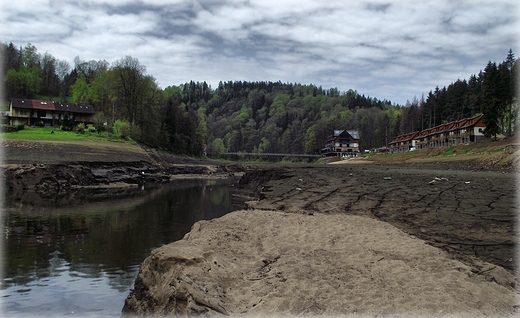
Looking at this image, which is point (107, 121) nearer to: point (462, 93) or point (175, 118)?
point (175, 118)

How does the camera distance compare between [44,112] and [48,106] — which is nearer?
[44,112]

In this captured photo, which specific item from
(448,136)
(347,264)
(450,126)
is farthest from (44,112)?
(347,264)

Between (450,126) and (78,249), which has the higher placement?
(450,126)

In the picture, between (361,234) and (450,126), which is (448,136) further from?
(361,234)

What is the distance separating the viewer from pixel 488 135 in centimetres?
5503

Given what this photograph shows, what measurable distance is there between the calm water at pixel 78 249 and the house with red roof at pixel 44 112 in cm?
6057

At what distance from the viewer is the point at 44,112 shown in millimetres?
80312

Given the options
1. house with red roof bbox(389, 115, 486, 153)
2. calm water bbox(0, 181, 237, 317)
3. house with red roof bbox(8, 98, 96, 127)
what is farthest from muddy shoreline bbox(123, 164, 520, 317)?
house with red roof bbox(8, 98, 96, 127)

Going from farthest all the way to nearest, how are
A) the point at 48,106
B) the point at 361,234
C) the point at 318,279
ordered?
the point at 48,106, the point at 361,234, the point at 318,279

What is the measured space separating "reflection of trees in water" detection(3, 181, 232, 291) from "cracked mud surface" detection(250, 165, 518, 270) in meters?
5.53

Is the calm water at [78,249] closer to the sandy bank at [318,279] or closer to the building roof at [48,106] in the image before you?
the sandy bank at [318,279]

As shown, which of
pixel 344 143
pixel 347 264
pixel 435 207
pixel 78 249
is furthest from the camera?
pixel 344 143

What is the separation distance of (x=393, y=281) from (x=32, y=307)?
820 cm

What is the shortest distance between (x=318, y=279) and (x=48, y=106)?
8851 cm
